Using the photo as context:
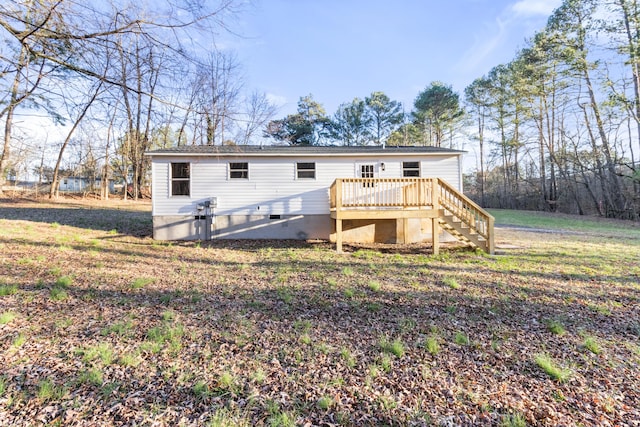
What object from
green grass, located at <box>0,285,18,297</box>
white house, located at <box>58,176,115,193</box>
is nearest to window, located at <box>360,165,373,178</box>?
green grass, located at <box>0,285,18,297</box>

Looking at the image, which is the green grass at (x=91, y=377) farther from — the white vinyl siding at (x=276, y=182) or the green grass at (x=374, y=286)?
the white vinyl siding at (x=276, y=182)

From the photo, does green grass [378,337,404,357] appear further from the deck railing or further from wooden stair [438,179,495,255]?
wooden stair [438,179,495,255]

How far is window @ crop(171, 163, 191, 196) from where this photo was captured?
408 inches

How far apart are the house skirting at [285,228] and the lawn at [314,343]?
363 cm

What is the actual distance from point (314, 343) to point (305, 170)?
8016mm

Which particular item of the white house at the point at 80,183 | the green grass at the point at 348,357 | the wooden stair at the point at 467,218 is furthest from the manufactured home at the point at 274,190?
the white house at the point at 80,183

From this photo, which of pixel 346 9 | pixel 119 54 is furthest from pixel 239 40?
pixel 346 9

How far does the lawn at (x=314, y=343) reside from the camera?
2.24m

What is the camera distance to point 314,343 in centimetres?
325

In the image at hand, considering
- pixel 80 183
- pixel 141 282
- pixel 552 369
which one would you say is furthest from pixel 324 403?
pixel 80 183

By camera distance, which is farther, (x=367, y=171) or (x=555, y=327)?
(x=367, y=171)

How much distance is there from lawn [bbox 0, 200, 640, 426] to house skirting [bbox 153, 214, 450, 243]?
11.9ft

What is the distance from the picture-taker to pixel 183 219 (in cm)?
1038

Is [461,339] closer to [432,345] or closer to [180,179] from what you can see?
[432,345]
